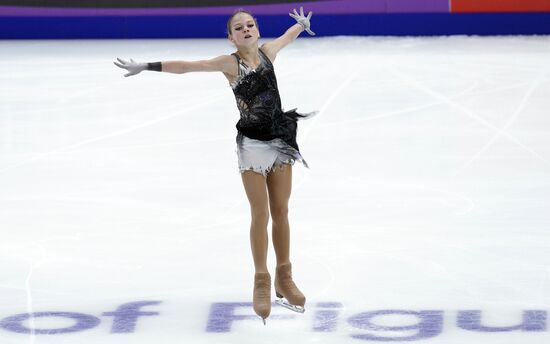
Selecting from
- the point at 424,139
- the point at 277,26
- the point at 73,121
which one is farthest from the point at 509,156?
the point at 277,26

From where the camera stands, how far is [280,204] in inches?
179

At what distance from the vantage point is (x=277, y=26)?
43.3 feet

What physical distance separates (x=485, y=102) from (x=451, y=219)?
11.1ft

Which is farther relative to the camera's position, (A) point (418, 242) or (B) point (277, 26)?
(B) point (277, 26)

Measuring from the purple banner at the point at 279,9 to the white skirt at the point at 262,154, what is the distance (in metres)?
8.84

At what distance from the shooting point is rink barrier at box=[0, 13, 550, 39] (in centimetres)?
1305

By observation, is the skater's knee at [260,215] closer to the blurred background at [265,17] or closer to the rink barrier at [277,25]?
the rink barrier at [277,25]

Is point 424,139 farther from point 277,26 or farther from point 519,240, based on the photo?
point 277,26

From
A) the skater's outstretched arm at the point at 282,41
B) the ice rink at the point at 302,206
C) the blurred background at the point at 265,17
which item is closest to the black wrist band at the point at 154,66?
the skater's outstretched arm at the point at 282,41

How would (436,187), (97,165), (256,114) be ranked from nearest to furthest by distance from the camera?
(256,114) → (436,187) → (97,165)

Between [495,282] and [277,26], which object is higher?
[277,26]

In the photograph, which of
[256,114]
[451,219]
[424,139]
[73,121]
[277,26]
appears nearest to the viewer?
[256,114]

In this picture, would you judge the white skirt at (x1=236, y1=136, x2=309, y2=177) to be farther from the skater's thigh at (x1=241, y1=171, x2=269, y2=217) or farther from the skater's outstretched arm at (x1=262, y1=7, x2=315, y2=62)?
the skater's outstretched arm at (x1=262, y1=7, x2=315, y2=62)

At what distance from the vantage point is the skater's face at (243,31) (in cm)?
445
